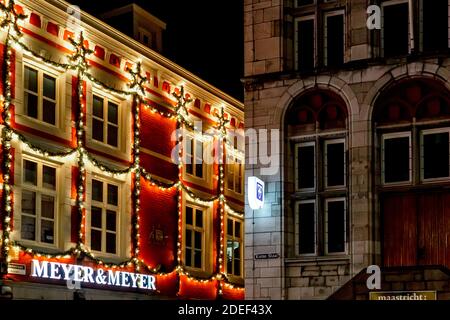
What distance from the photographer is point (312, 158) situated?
22219 mm

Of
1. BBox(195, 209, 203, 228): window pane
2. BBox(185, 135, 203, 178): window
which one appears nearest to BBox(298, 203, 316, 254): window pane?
BBox(185, 135, 203, 178): window

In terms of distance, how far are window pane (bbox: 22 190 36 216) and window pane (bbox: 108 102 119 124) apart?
5.00 metres

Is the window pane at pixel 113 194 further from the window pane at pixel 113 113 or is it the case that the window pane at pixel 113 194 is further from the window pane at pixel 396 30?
the window pane at pixel 396 30

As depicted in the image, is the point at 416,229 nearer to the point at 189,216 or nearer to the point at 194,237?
the point at 189,216

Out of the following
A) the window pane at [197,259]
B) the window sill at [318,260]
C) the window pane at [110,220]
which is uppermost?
the window pane at [110,220]

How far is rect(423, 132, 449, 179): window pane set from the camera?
2061 centimetres

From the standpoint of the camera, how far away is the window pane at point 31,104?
2555cm

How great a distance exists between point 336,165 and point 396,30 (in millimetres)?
3681

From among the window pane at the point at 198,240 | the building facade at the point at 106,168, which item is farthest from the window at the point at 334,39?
the window pane at the point at 198,240

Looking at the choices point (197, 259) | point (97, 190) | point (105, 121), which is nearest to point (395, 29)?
point (105, 121)

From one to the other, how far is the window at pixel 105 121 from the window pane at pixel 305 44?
28.2 ft
